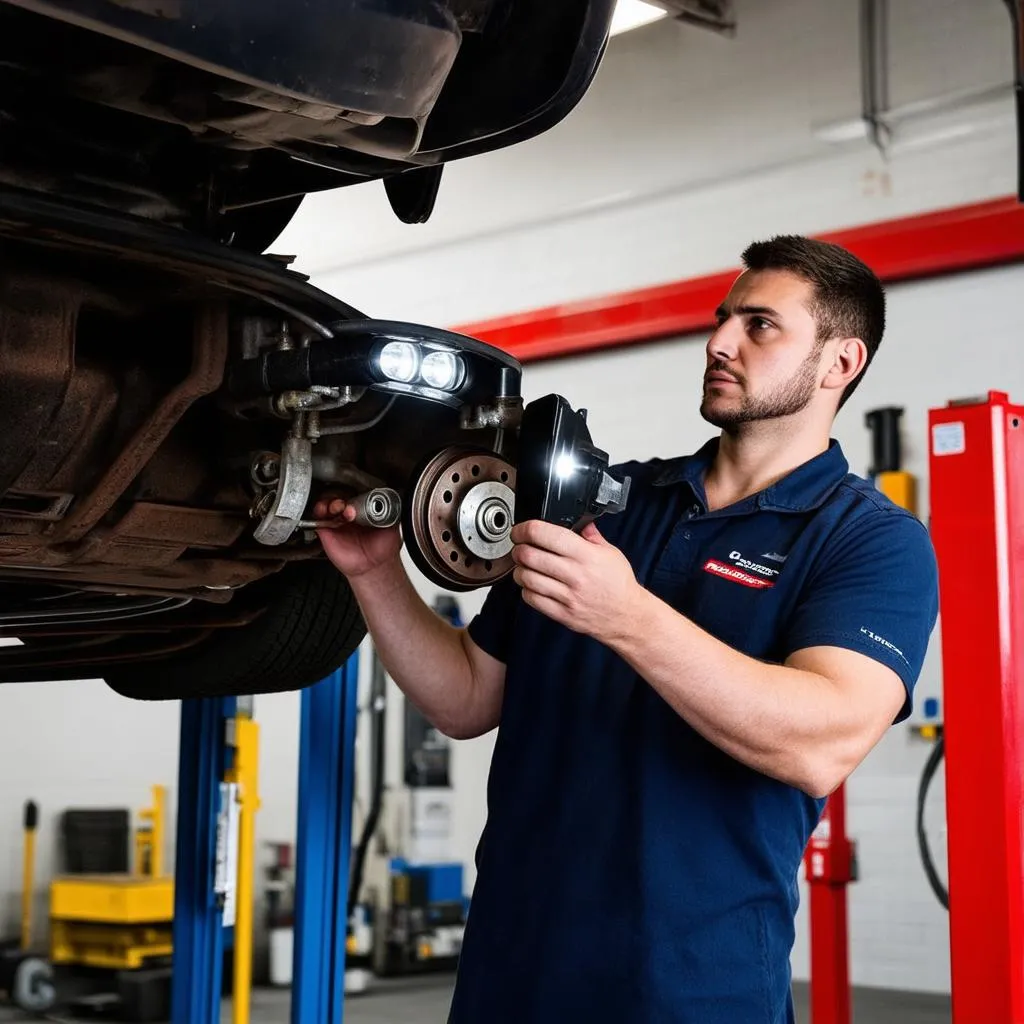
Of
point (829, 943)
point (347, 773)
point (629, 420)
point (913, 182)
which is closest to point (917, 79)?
point (913, 182)

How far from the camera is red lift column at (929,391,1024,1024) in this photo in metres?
2.42

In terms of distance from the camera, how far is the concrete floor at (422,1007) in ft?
17.0

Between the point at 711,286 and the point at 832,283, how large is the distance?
4.65m

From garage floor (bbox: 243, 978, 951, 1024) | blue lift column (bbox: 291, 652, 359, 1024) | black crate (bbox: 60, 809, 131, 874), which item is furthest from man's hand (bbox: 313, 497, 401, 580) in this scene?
black crate (bbox: 60, 809, 131, 874)

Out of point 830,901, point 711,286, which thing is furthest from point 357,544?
point 711,286

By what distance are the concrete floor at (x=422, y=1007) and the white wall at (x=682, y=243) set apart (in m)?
0.19

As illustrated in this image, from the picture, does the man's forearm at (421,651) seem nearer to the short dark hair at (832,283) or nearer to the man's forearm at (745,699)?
the man's forearm at (745,699)

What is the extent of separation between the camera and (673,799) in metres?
1.56

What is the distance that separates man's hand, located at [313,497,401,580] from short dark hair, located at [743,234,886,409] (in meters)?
0.62

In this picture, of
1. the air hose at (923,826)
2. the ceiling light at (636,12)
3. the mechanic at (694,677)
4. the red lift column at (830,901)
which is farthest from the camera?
the ceiling light at (636,12)

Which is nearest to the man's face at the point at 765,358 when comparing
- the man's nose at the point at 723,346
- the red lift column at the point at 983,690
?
the man's nose at the point at 723,346

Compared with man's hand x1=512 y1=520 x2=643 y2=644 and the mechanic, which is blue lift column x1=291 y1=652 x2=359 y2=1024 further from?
man's hand x1=512 y1=520 x2=643 y2=644

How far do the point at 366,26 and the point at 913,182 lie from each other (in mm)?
5250

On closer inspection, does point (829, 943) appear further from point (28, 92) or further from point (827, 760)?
point (28, 92)
